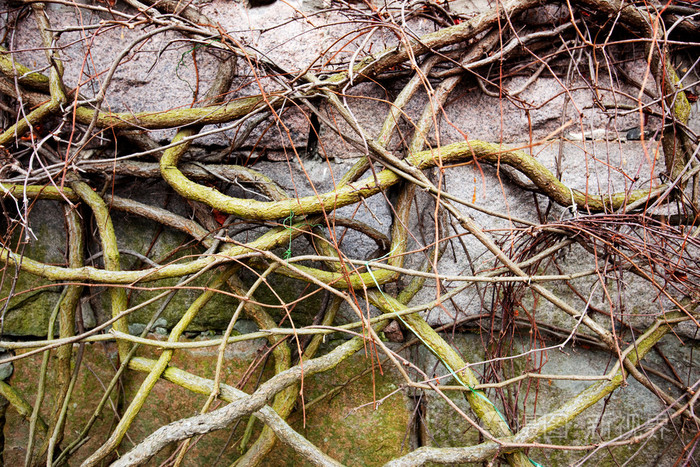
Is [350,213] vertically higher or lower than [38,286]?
higher

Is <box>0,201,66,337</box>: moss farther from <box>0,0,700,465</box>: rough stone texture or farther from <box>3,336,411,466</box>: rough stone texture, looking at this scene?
<box>3,336,411,466</box>: rough stone texture

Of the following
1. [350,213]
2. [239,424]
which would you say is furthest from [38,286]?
[350,213]

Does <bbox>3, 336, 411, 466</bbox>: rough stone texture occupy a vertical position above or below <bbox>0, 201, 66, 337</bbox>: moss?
below

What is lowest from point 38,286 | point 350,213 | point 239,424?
point 239,424

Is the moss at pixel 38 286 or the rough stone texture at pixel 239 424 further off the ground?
the moss at pixel 38 286

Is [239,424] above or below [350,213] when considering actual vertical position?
below

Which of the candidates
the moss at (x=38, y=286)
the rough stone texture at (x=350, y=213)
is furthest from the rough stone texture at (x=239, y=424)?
the moss at (x=38, y=286)

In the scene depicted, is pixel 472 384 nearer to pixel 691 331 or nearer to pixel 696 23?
pixel 691 331

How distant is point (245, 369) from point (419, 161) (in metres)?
0.94

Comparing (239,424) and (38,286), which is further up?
(38,286)

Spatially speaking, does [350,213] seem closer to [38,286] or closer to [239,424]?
[239,424]

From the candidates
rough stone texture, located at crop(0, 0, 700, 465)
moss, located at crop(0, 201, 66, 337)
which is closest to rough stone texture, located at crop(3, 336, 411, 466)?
rough stone texture, located at crop(0, 0, 700, 465)

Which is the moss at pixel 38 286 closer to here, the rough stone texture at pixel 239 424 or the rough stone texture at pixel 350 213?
the rough stone texture at pixel 350 213

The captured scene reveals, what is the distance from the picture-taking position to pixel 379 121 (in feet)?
5.57
